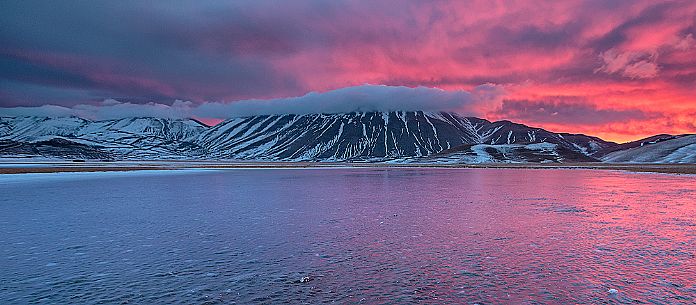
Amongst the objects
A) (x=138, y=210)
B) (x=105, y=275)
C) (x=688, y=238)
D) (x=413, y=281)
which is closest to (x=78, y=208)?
(x=138, y=210)

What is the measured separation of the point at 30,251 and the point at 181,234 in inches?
208

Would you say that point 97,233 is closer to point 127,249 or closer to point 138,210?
point 127,249

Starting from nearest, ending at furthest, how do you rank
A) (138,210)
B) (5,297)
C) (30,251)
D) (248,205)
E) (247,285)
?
(5,297)
(247,285)
(30,251)
(138,210)
(248,205)

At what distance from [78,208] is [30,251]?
1388 cm

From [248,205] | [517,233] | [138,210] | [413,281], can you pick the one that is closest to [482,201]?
[517,233]

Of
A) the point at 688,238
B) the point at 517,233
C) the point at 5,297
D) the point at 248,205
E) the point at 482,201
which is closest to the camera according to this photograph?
the point at 5,297

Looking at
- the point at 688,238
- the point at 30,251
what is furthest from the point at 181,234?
the point at 688,238

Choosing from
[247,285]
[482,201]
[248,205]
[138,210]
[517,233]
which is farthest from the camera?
[482,201]

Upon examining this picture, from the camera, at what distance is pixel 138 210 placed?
87.0 feet

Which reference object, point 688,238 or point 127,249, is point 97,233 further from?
point 688,238

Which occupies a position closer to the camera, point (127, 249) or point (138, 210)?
point (127, 249)

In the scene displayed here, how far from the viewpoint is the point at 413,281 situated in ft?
37.4

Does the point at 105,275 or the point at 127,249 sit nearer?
the point at 105,275

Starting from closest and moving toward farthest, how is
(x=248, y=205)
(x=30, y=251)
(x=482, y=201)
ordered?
(x=30, y=251)
(x=248, y=205)
(x=482, y=201)
